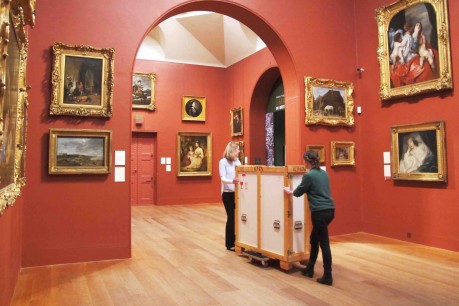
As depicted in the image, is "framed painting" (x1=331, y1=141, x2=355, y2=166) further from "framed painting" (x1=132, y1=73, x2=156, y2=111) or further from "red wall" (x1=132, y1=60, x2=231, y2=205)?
"framed painting" (x1=132, y1=73, x2=156, y2=111)

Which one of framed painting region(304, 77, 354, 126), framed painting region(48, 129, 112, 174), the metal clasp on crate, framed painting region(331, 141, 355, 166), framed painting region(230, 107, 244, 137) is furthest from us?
framed painting region(230, 107, 244, 137)

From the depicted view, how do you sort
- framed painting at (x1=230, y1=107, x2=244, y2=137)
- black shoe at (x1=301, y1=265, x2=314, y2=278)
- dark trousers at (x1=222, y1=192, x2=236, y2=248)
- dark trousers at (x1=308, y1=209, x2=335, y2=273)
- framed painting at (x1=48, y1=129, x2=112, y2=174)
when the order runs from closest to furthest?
dark trousers at (x1=308, y1=209, x2=335, y2=273), black shoe at (x1=301, y1=265, x2=314, y2=278), framed painting at (x1=48, y1=129, x2=112, y2=174), dark trousers at (x1=222, y1=192, x2=236, y2=248), framed painting at (x1=230, y1=107, x2=244, y2=137)

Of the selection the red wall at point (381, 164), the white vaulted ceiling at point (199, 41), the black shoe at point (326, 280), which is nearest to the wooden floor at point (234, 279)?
the black shoe at point (326, 280)

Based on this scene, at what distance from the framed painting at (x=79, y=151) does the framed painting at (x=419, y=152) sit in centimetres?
553

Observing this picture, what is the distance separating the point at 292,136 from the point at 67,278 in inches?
199

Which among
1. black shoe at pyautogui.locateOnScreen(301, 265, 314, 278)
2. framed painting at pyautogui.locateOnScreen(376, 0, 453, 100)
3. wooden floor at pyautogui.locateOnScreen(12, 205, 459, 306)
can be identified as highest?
framed painting at pyautogui.locateOnScreen(376, 0, 453, 100)

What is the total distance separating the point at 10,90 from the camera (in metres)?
3.08

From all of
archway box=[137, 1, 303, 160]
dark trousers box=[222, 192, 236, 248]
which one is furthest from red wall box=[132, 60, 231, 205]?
dark trousers box=[222, 192, 236, 248]

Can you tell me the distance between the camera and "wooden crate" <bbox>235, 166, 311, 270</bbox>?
17.4 ft

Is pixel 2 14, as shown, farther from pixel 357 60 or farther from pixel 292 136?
pixel 357 60

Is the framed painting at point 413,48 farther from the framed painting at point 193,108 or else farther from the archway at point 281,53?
the framed painting at point 193,108

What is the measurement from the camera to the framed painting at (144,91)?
1338 cm

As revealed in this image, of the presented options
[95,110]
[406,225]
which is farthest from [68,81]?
[406,225]

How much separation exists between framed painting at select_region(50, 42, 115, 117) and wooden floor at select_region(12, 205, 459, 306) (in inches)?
97.0
